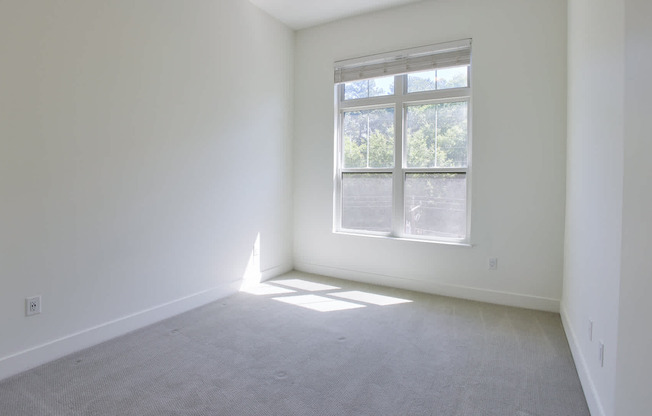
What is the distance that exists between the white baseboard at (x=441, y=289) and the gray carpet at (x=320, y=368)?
13cm

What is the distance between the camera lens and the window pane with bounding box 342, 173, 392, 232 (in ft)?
13.4

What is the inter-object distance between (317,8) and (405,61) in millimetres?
1155

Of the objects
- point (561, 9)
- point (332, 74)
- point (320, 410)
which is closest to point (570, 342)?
point (320, 410)

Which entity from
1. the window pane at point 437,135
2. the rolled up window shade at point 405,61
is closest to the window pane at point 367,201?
the window pane at point 437,135

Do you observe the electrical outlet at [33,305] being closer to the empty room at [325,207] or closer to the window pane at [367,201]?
the empty room at [325,207]

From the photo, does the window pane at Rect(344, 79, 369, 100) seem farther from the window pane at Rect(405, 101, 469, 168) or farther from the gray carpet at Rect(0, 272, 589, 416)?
the gray carpet at Rect(0, 272, 589, 416)

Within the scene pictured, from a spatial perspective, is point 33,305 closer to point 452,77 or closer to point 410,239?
point 410,239

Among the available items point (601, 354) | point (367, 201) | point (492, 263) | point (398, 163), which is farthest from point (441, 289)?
point (601, 354)

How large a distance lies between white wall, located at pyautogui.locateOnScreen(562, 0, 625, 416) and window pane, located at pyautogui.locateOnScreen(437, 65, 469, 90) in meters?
1.00

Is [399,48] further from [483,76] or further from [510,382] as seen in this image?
[510,382]

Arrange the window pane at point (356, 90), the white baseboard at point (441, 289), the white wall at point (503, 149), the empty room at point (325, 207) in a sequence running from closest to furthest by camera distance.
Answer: the empty room at point (325, 207)
the white wall at point (503, 149)
the white baseboard at point (441, 289)
the window pane at point (356, 90)

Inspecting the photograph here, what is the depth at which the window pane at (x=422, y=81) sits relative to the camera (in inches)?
147

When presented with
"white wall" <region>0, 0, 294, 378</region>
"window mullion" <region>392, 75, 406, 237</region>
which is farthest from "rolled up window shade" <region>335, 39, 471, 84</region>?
"white wall" <region>0, 0, 294, 378</region>

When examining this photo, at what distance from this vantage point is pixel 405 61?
379 centimetres
